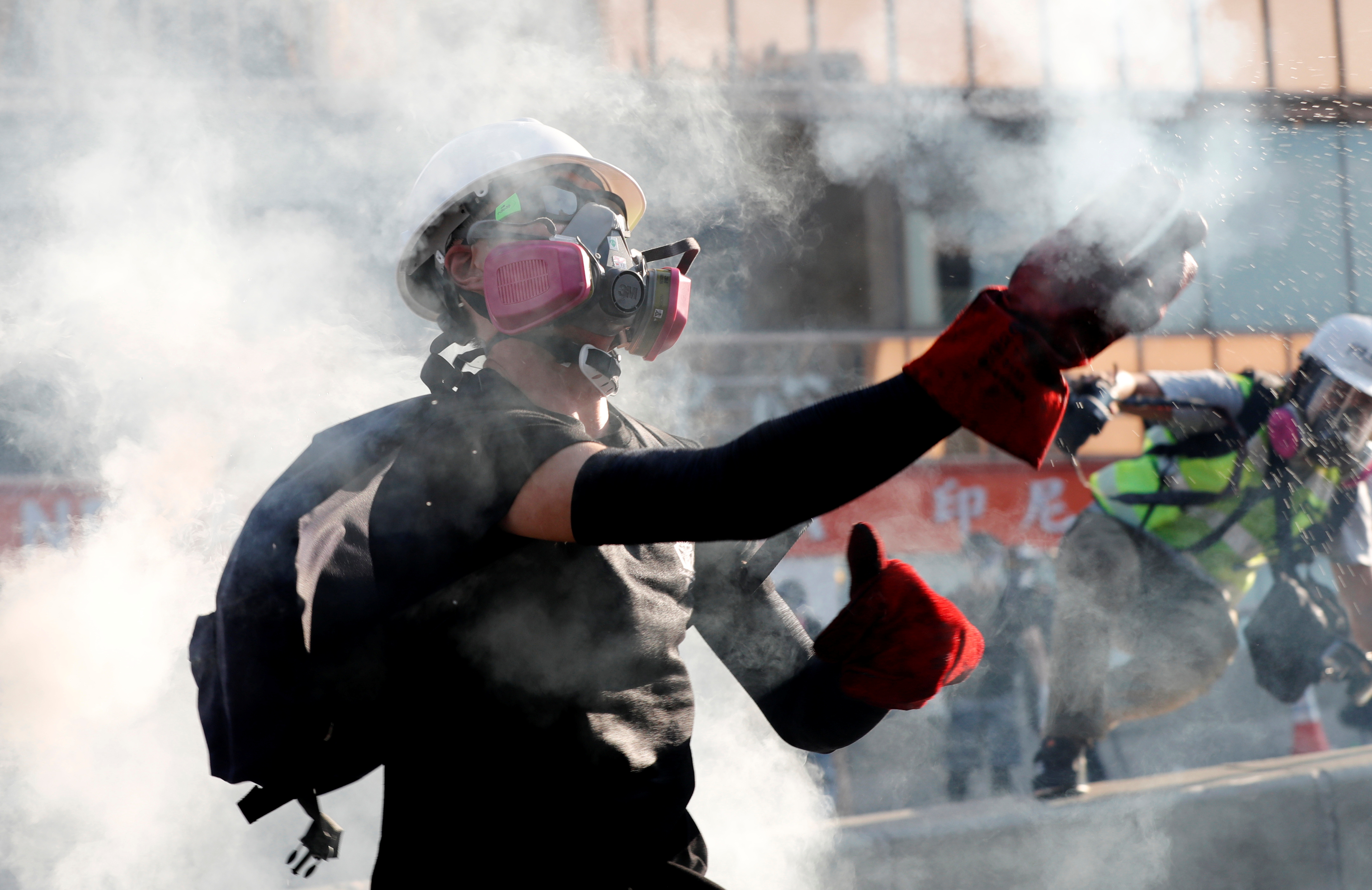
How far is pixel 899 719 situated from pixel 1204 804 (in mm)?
1573

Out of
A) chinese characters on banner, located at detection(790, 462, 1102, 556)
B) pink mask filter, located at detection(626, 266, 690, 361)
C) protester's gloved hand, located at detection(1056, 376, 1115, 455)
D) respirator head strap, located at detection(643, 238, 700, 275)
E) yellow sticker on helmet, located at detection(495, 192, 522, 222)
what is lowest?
chinese characters on banner, located at detection(790, 462, 1102, 556)

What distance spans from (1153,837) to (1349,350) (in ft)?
6.64

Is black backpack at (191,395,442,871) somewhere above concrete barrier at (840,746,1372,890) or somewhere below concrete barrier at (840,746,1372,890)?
above

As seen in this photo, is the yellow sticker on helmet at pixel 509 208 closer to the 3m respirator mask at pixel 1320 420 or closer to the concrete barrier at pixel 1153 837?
the concrete barrier at pixel 1153 837

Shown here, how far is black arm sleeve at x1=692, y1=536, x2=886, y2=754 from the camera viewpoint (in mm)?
1753

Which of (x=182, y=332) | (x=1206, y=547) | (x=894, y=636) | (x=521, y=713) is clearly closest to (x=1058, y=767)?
(x=1206, y=547)

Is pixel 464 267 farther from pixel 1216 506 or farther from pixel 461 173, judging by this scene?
pixel 1216 506

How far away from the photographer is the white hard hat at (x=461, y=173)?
165 centimetres

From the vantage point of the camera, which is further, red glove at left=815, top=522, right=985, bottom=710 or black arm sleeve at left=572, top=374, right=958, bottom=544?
red glove at left=815, top=522, right=985, bottom=710

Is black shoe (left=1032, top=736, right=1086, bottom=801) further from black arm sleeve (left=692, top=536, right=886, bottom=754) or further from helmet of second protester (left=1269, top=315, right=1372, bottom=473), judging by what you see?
black arm sleeve (left=692, top=536, right=886, bottom=754)

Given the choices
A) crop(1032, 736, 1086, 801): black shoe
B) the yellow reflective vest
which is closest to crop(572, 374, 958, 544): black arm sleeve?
crop(1032, 736, 1086, 801): black shoe

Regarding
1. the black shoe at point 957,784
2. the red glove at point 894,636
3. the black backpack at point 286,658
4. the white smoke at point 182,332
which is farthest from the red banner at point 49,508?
the black shoe at point 957,784

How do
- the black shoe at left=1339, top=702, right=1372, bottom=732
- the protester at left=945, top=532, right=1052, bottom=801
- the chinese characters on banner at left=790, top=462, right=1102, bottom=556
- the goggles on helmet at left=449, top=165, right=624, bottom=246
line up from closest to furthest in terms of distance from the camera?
the goggles on helmet at left=449, top=165, right=624, bottom=246, the black shoe at left=1339, top=702, right=1372, bottom=732, the protester at left=945, top=532, right=1052, bottom=801, the chinese characters on banner at left=790, top=462, right=1102, bottom=556

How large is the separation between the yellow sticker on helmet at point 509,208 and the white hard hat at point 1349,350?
11.8 ft
